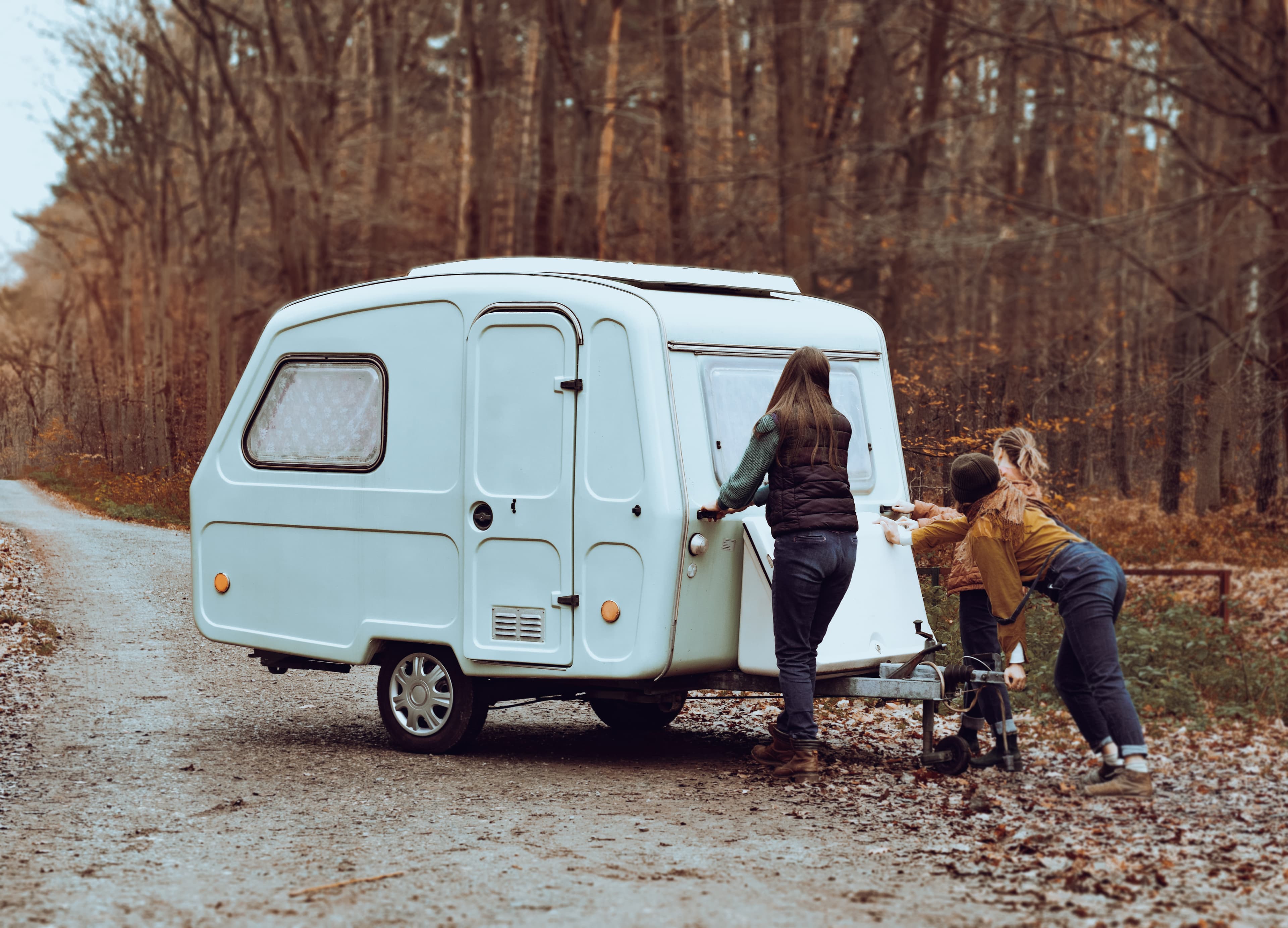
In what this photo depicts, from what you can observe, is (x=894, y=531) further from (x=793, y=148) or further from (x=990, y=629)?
(x=793, y=148)

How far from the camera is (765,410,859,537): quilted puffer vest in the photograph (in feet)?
22.4

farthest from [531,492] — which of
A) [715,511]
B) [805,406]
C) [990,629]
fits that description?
[990,629]

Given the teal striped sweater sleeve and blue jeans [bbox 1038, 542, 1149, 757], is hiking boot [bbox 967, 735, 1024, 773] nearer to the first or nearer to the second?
blue jeans [bbox 1038, 542, 1149, 757]

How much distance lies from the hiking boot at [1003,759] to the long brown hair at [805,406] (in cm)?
152

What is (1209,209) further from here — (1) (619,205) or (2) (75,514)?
(2) (75,514)

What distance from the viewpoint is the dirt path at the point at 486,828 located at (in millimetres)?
4770

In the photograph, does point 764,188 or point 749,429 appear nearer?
point 749,429

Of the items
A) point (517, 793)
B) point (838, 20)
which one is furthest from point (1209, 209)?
point (517, 793)

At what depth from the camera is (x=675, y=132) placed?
2134 centimetres

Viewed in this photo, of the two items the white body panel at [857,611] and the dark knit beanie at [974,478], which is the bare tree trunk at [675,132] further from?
the dark knit beanie at [974,478]

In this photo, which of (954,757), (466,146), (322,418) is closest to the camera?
(954,757)

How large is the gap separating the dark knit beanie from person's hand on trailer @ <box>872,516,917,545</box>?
0.69 m

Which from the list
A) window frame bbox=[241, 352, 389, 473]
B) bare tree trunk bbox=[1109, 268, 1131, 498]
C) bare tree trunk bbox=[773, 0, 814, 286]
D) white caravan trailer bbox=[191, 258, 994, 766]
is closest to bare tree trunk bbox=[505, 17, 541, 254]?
bare tree trunk bbox=[773, 0, 814, 286]

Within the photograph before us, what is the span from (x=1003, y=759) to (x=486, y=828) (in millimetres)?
2520
